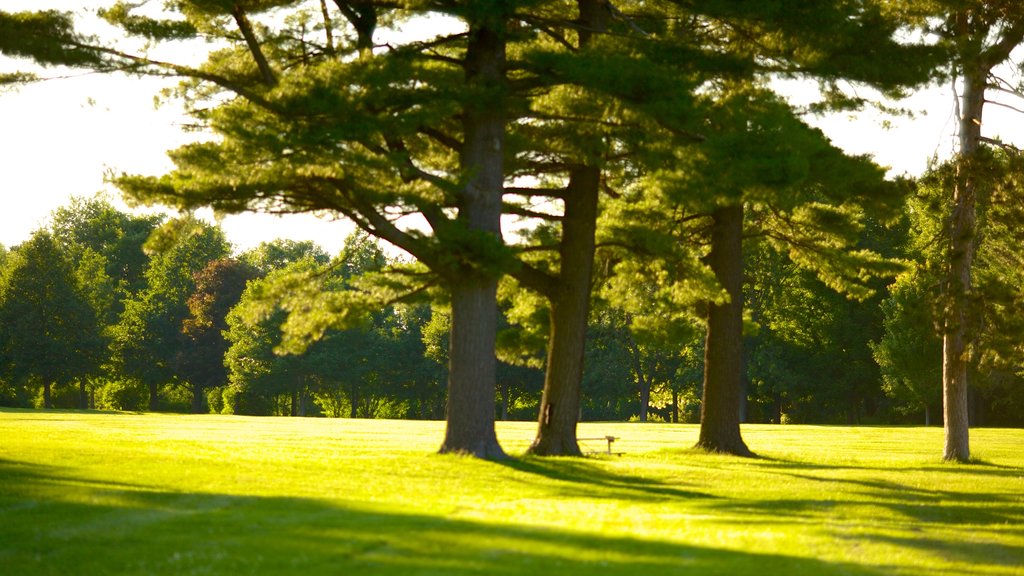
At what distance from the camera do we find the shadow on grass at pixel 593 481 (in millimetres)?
19084

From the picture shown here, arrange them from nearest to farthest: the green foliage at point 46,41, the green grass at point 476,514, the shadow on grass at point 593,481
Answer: the green grass at point 476,514, the shadow on grass at point 593,481, the green foliage at point 46,41

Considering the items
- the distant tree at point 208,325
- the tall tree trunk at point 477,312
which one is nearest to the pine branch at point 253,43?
the tall tree trunk at point 477,312

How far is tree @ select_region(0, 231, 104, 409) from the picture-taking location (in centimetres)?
6519

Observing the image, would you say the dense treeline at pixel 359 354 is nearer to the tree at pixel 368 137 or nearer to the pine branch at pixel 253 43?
the tree at pixel 368 137

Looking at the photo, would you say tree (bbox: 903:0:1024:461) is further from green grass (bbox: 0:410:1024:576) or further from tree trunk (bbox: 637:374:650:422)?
tree trunk (bbox: 637:374:650:422)

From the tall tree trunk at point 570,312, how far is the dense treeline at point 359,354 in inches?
1258

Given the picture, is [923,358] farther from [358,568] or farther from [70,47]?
[358,568]

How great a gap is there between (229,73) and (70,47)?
115 inches

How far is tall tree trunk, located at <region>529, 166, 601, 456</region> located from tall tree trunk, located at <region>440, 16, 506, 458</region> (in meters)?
3.03

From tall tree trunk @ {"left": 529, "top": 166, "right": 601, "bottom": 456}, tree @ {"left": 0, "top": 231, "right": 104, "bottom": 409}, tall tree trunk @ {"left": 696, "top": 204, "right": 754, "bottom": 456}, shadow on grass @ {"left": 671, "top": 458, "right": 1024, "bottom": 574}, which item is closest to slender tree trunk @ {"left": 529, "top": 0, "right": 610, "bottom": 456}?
tall tree trunk @ {"left": 529, "top": 166, "right": 601, "bottom": 456}

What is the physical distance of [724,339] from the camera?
29.3 meters

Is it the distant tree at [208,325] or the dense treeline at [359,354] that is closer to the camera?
the dense treeline at [359,354]

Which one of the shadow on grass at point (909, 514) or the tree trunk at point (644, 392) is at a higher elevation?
the tree trunk at point (644, 392)

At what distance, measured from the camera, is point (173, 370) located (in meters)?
77.5
